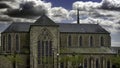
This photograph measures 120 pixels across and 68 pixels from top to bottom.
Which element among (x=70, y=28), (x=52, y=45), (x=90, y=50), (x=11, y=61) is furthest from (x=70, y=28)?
(x=11, y=61)

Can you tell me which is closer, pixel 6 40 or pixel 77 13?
pixel 6 40

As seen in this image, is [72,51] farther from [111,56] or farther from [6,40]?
[6,40]

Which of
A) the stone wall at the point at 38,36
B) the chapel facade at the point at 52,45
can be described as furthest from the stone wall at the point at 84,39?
the stone wall at the point at 38,36

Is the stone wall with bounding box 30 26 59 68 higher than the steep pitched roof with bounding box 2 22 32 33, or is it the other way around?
the steep pitched roof with bounding box 2 22 32 33

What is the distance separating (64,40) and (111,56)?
15069 millimetres

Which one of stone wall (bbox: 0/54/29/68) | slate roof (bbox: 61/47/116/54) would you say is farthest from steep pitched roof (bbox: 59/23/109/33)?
stone wall (bbox: 0/54/29/68)

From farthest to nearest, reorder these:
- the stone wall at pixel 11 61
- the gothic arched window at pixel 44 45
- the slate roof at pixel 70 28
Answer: the slate roof at pixel 70 28 → the gothic arched window at pixel 44 45 → the stone wall at pixel 11 61

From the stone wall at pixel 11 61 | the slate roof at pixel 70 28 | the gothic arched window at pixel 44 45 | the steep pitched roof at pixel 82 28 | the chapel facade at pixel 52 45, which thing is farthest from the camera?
the steep pitched roof at pixel 82 28

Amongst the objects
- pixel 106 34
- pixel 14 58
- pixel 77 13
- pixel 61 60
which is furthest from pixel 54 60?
pixel 77 13

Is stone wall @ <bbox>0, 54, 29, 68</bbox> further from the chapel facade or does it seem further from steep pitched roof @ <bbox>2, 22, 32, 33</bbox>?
steep pitched roof @ <bbox>2, 22, 32, 33</bbox>

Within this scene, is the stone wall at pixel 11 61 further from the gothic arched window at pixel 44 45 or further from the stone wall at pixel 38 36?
the gothic arched window at pixel 44 45

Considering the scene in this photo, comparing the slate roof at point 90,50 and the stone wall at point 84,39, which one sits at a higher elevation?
the stone wall at point 84,39

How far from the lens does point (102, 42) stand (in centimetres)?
14025

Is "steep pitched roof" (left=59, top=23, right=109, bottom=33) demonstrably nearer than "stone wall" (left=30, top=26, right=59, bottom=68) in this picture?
No
